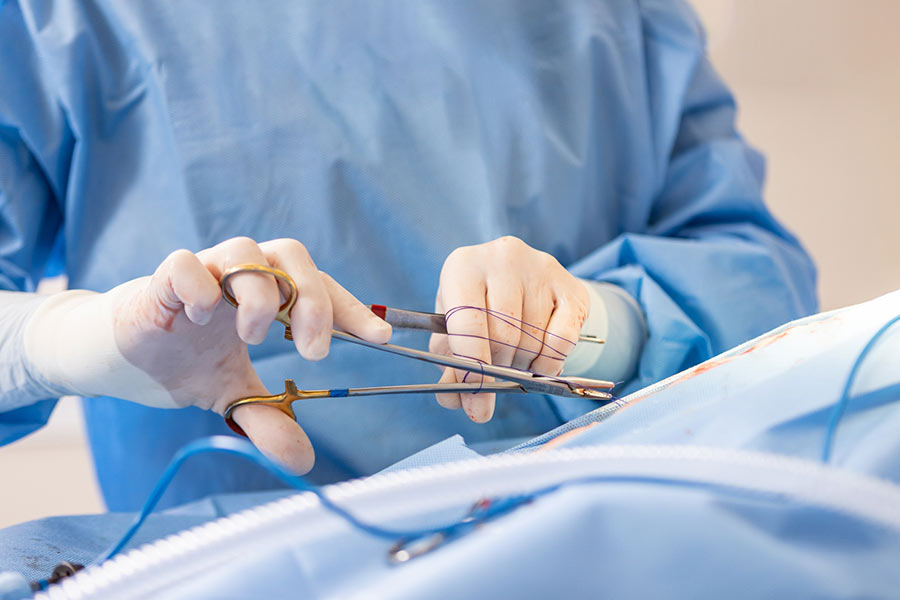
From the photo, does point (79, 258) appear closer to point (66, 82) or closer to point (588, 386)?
point (66, 82)

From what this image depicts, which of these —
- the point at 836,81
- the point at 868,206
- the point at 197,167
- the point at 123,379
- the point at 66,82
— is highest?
the point at 66,82

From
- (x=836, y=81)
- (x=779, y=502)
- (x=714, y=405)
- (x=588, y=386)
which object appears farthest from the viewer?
(x=836, y=81)

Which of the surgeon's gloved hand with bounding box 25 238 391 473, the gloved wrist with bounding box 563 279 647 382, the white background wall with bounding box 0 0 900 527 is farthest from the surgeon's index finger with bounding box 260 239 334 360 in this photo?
the white background wall with bounding box 0 0 900 527

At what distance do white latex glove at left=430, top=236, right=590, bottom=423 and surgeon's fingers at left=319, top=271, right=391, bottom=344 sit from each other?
9cm

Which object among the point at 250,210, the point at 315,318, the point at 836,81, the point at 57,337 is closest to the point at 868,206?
the point at 836,81

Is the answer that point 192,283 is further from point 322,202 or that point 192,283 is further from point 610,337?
point 610,337

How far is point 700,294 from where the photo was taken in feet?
3.00

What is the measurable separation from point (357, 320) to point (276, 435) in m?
0.14

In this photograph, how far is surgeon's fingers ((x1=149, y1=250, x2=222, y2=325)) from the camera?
530 millimetres

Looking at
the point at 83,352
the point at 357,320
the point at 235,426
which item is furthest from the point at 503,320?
the point at 83,352

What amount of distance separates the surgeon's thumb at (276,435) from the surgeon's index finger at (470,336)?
152mm

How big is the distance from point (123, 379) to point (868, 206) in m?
1.68

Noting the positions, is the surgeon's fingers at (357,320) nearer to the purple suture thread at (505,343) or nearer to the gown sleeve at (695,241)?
the purple suture thread at (505,343)

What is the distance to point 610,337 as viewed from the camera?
32.9 inches
